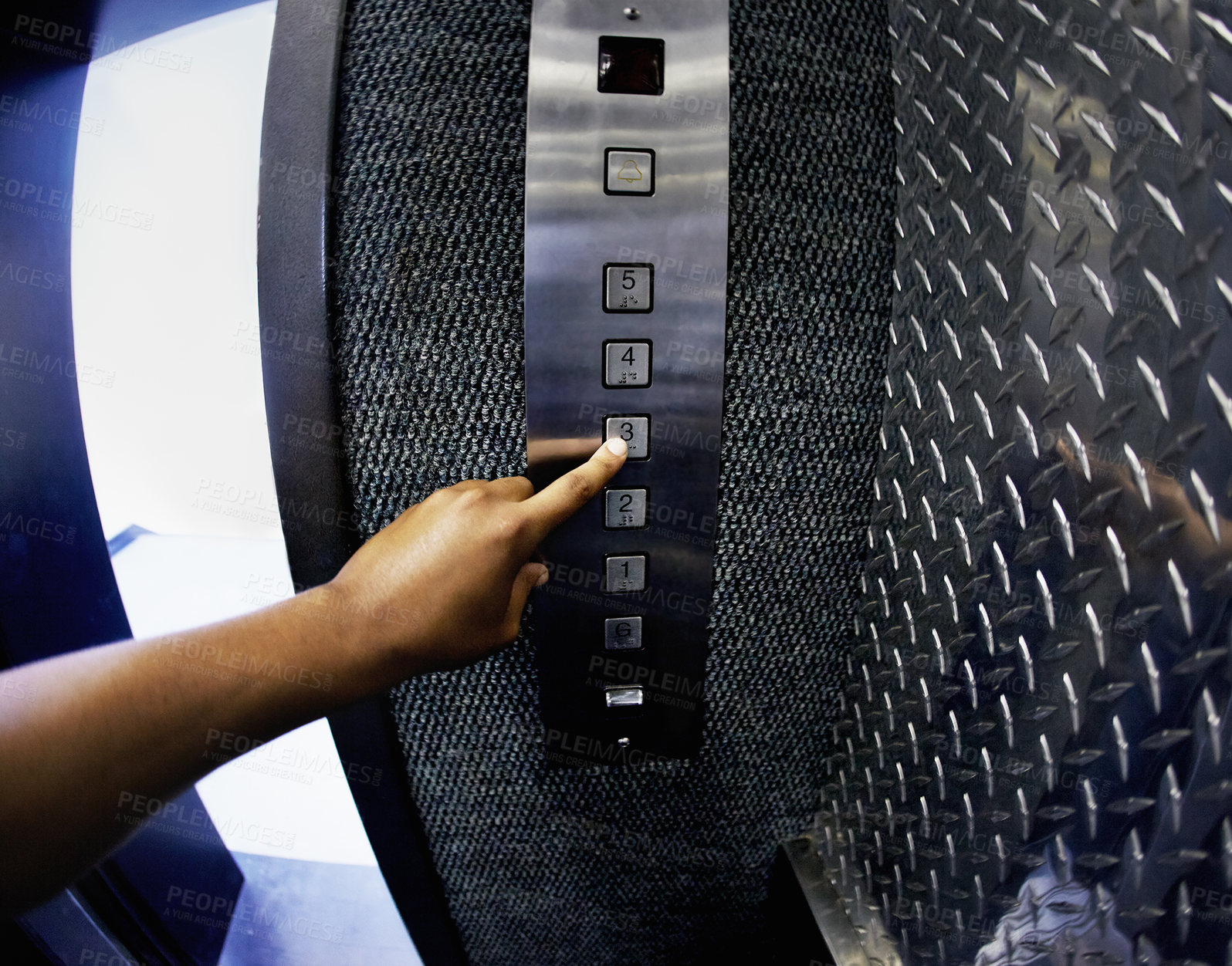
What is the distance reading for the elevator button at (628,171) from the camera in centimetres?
47

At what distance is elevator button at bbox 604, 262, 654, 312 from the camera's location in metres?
0.48

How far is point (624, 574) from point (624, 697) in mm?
120

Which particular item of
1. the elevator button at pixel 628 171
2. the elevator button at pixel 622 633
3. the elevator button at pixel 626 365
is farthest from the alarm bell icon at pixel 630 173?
the elevator button at pixel 622 633

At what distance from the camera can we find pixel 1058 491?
1.31 feet

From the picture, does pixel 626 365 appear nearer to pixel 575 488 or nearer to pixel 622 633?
pixel 575 488

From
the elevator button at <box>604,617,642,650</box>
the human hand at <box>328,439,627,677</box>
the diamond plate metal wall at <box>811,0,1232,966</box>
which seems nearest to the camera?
the diamond plate metal wall at <box>811,0,1232,966</box>

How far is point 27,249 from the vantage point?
61 centimetres

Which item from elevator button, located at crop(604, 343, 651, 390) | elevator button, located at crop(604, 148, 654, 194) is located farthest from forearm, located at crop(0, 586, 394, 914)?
elevator button, located at crop(604, 148, 654, 194)

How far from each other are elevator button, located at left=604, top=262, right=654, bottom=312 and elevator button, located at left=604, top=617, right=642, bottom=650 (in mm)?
254

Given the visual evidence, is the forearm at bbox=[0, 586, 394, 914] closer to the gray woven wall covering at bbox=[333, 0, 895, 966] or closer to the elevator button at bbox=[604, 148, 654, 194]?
the gray woven wall covering at bbox=[333, 0, 895, 966]

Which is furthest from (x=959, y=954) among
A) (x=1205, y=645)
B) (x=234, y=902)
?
(x=234, y=902)

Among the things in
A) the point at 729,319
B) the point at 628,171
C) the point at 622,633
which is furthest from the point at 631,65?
the point at 622,633

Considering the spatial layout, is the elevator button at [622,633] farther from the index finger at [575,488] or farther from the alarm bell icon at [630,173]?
the alarm bell icon at [630,173]

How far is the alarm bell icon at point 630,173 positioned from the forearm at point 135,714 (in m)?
0.36
